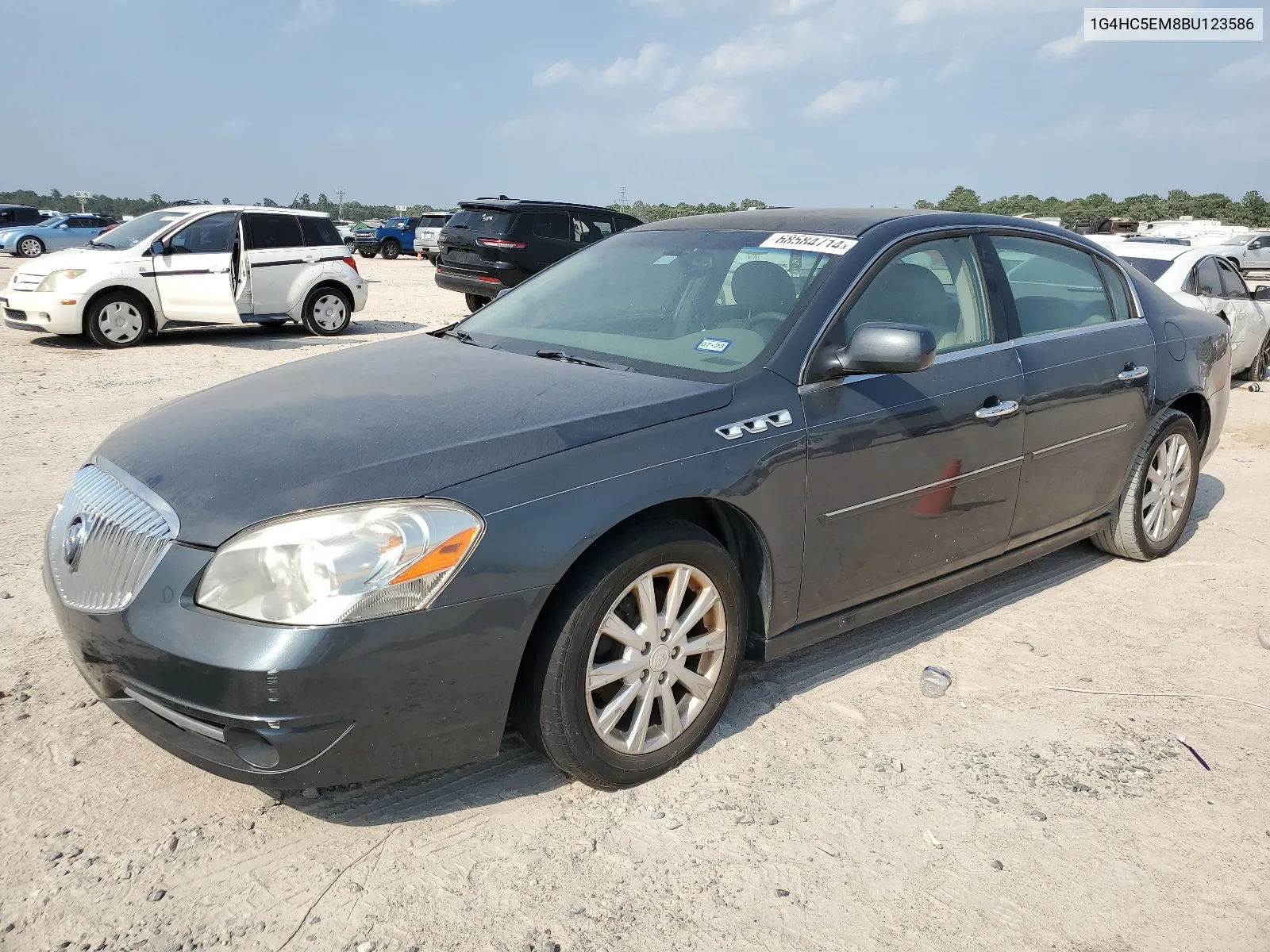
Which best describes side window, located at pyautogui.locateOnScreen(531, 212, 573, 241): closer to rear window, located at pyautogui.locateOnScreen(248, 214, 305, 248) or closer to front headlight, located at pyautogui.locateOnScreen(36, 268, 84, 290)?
rear window, located at pyautogui.locateOnScreen(248, 214, 305, 248)

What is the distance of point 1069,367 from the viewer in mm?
4277

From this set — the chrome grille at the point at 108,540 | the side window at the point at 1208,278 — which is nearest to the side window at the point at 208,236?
the chrome grille at the point at 108,540

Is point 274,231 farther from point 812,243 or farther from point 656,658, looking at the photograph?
point 656,658

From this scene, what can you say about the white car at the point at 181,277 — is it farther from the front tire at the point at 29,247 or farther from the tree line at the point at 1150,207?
the tree line at the point at 1150,207

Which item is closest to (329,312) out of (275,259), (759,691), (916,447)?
(275,259)

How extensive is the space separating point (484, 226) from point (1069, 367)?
1227 cm

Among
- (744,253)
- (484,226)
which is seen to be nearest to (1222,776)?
(744,253)

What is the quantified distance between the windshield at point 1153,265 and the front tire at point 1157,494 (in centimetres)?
532

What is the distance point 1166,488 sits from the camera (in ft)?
16.7

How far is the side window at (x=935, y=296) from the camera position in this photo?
143 inches

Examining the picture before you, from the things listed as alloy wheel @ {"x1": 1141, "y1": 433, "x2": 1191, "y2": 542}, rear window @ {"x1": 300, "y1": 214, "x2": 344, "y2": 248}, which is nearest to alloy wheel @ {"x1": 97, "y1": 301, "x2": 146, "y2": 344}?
rear window @ {"x1": 300, "y1": 214, "x2": 344, "y2": 248}

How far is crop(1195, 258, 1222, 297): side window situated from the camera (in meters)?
10.1

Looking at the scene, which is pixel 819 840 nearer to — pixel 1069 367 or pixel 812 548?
pixel 812 548

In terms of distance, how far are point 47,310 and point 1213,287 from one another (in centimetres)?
1222
